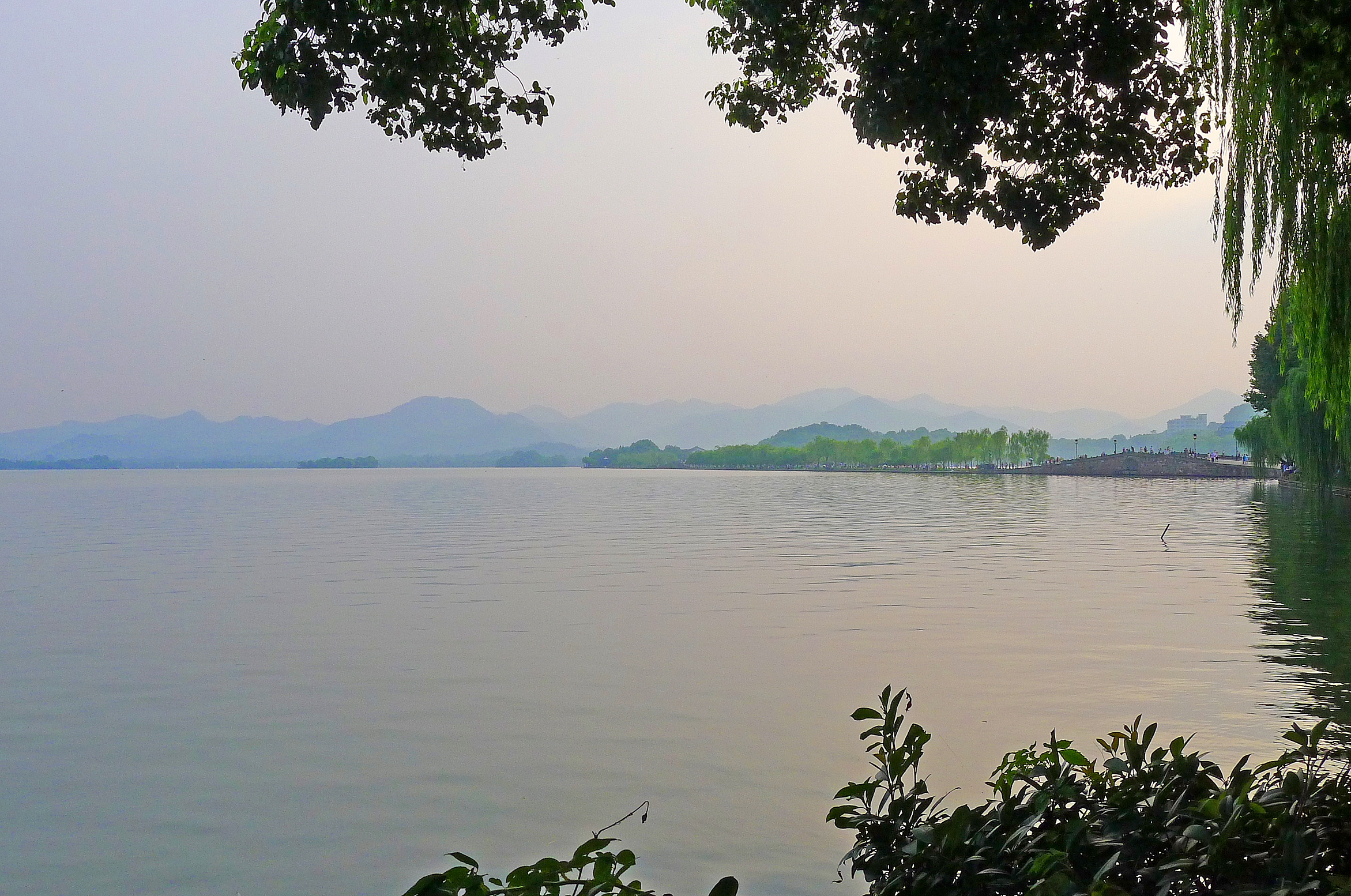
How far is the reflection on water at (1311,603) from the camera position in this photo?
10.3 metres

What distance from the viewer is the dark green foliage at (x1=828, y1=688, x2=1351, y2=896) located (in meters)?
2.27

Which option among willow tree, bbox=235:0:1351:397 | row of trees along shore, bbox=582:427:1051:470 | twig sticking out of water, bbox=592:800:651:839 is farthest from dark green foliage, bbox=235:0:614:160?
row of trees along shore, bbox=582:427:1051:470

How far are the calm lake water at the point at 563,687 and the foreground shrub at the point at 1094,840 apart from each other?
372 centimetres

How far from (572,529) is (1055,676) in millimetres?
25924

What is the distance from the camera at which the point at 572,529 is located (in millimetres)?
36062

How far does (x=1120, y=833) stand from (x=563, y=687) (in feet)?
30.4

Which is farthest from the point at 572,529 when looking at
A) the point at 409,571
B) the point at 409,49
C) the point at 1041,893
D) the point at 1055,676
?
the point at 1041,893

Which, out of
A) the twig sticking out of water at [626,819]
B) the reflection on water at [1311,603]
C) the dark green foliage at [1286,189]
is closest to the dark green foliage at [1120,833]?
the twig sticking out of water at [626,819]

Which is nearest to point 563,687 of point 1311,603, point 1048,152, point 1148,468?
point 1048,152

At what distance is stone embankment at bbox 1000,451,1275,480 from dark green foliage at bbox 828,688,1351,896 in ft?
334

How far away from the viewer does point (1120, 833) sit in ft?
8.21

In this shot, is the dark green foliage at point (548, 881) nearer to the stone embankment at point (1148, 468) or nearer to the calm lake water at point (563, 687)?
the calm lake water at point (563, 687)

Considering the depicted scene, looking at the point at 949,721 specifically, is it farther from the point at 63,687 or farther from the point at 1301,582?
the point at 1301,582

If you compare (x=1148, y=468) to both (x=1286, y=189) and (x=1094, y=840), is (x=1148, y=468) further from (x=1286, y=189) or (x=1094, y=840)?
(x=1094, y=840)
